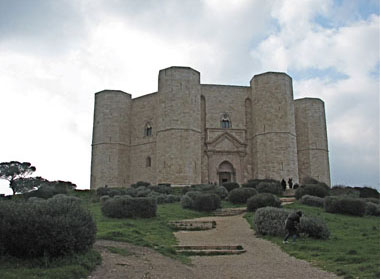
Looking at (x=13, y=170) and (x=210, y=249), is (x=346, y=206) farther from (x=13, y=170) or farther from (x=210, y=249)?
(x=13, y=170)

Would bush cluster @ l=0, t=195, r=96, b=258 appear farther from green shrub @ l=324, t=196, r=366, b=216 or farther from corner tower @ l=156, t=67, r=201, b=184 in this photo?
corner tower @ l=156, t=67, r=201, b=184

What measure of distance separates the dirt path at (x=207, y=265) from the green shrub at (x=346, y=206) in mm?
7588

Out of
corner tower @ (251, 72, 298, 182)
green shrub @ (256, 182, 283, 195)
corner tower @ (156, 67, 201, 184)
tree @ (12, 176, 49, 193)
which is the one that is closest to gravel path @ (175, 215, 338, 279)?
green shrub @ (256, 182, 283, 195)

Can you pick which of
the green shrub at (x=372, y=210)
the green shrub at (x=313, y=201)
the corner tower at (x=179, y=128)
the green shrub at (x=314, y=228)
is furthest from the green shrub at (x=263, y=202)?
the corner tower at (x=179, y=128)

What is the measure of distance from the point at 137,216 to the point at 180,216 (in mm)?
2032

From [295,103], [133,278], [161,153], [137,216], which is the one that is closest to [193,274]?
[133,278]

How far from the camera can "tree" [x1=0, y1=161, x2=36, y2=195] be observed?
31.2m

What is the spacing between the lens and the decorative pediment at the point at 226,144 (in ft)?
108

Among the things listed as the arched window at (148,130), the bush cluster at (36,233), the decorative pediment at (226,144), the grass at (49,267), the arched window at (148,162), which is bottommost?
the grass at (49,267)

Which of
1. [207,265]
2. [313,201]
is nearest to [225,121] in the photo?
[313,201]

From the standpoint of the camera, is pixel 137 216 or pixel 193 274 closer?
pixel 193 274

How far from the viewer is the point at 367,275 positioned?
256 inches

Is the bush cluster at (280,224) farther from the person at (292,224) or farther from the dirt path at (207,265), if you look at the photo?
the dirt path at (207,265)

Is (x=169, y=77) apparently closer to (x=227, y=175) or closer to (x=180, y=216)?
(x=227, y=175)
